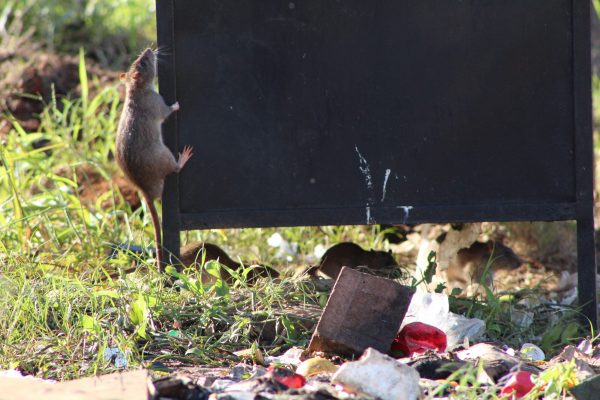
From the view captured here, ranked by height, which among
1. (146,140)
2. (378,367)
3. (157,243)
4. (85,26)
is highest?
(85,26)

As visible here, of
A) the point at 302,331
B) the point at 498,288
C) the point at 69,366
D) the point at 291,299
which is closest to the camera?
the point at 69,366

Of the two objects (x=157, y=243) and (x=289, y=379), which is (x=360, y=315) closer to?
(x=289, y=379)

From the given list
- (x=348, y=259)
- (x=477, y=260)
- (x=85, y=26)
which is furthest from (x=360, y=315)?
(x=85, y=26)

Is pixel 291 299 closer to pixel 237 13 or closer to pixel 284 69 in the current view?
pixel 284 69

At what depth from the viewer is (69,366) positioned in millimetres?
3379

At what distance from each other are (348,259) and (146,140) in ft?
4.13

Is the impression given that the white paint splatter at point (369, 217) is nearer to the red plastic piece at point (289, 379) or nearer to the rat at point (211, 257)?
the rat at point (211, 257)

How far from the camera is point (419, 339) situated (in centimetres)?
378

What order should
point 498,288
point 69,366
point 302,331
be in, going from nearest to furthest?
point 69,366
point 302,331
point 498,288

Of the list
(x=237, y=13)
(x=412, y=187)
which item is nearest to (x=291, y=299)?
(x=412, y=187)

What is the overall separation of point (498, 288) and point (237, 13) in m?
2.26

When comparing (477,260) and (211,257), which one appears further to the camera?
(477,260)

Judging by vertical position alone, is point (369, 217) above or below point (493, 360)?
above

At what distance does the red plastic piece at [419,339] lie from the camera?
147 inches
